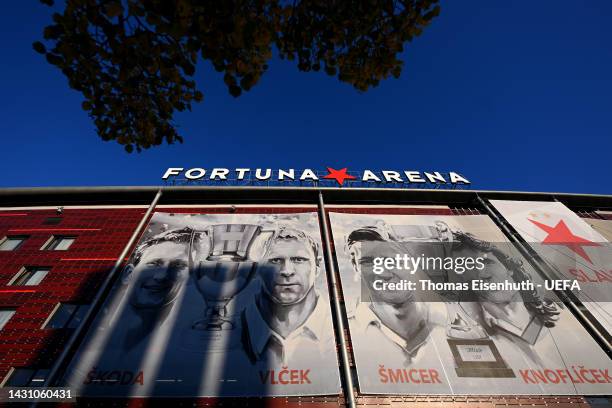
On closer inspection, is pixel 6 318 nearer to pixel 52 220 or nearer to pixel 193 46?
pixel 52 220

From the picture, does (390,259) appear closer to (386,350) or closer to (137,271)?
(386,350)

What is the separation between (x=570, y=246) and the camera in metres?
16.6

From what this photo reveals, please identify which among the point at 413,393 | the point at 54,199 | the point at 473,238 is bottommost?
the point at 413,393

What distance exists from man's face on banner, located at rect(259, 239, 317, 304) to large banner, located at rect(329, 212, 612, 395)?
1677 millimetres

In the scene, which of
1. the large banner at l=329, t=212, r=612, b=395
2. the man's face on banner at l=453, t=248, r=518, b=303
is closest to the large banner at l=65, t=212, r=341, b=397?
the large banner at l=329, t=212, r=612, b=395

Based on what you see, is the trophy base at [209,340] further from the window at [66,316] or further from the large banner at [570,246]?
the large banner at [570,246]

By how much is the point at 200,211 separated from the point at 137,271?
6527 mm

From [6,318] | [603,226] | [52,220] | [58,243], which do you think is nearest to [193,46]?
[6,318]

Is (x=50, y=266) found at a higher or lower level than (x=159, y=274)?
higher

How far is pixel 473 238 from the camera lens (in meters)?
17.1

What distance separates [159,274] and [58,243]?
884 centimetres

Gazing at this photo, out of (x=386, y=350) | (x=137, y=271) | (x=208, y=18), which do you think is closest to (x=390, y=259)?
(x=386, y=350)

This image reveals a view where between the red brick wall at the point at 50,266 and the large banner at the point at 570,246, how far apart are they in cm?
2325

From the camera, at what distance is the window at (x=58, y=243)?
1784 centimetres
